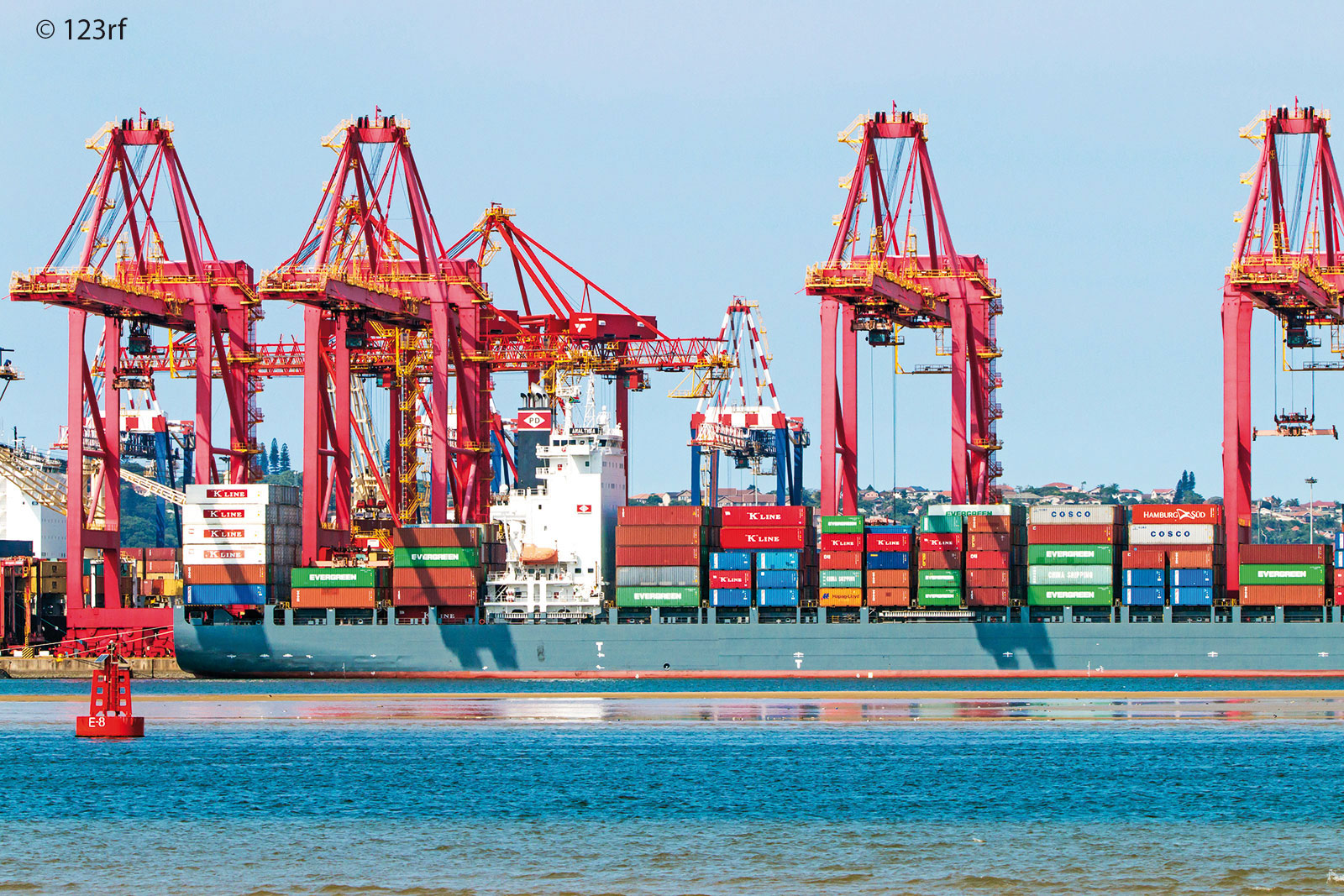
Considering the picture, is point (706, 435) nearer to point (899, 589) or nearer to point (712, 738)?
point (899, 589)

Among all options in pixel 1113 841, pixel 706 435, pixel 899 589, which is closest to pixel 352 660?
pixel 899 589

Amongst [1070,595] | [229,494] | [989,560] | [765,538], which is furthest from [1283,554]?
[229,494]

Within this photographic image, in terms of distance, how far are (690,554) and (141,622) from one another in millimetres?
23956

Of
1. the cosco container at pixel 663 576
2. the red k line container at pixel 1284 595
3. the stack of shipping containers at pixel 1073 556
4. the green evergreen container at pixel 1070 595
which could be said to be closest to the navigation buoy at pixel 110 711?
the cosco container at pixel 663 576

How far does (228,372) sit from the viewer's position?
80.9m

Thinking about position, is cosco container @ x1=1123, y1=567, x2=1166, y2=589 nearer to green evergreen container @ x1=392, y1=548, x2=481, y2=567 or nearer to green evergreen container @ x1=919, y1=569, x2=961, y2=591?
green evergreen container @ x1=919, y1=569, x2=961, y2=591

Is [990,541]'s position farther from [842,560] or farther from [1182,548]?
[1182,548]

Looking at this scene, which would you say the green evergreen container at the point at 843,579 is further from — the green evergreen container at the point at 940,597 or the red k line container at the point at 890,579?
the green evergreen container at the point at 940,597

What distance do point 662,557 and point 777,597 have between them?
4855 mm

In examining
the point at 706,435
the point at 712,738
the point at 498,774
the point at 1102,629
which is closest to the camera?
the point at 498,774

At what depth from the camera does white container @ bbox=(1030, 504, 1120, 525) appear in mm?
73375

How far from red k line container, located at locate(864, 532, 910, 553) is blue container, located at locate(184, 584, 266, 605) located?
2487 cm

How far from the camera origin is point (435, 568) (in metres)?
77.2

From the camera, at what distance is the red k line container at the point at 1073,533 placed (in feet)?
240
